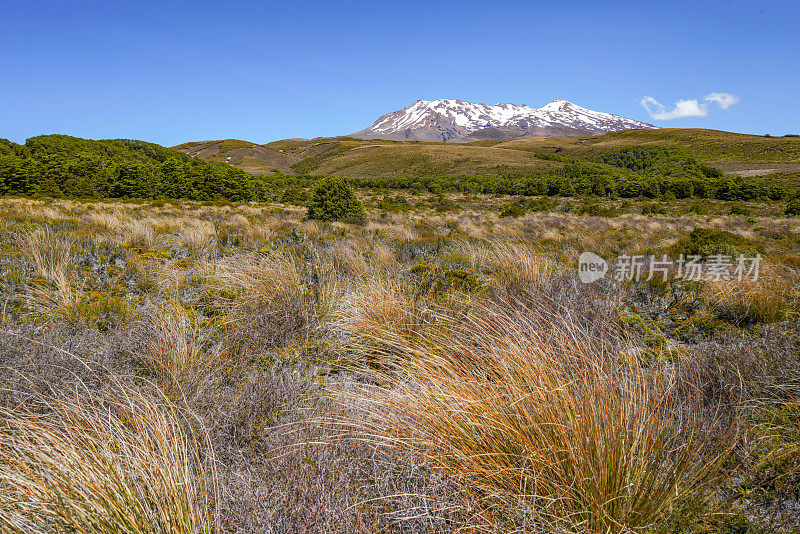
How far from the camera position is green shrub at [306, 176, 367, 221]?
12.5 metres

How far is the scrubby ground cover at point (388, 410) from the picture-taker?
4.37ft

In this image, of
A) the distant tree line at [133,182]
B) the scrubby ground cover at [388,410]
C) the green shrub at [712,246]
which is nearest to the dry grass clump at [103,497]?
the scrubby ground cover at [388,410]

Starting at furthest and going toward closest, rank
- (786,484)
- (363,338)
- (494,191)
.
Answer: (494,191)
(363,338)
(786,484)

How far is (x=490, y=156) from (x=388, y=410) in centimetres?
7741

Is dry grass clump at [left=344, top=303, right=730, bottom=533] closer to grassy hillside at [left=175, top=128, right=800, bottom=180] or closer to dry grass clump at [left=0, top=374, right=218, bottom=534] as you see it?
dry grass clump at [left=0, top=374, right=218, bottom=534]

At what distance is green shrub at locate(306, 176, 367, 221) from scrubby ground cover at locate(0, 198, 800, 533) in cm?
842

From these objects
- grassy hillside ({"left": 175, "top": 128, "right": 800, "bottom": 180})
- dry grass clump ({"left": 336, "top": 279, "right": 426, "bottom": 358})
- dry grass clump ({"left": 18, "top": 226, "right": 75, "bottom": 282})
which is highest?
grassy hillside ({"left": 175, "top": 128, "right": 800, "bottom": 180})

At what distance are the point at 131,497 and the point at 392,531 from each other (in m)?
0.91

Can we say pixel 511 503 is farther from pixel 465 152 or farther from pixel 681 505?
pixel 465 152

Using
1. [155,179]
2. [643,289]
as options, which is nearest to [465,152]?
[155,179]

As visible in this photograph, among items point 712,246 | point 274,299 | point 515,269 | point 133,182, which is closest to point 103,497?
point 274,299

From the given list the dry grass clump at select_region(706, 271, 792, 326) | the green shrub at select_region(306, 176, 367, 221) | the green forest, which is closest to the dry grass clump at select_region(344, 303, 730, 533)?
the dry grass clump at select_region(706, 271, 792, 326)

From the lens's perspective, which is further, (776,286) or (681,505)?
(776,286)

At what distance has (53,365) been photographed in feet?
7.20
